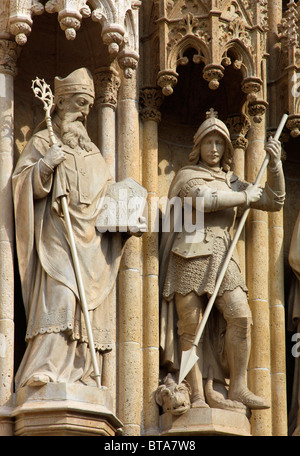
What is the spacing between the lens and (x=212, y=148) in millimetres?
15961

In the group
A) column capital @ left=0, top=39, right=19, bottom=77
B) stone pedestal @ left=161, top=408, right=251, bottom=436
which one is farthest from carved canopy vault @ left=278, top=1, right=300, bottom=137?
stone pedestal @ left=161, top=408, right=251, bottom=436

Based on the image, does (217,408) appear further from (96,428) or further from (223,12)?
(223,12)

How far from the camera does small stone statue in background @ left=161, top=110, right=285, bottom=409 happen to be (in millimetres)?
15453

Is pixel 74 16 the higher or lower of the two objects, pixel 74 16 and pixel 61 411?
the higher

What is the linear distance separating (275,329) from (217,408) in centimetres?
137

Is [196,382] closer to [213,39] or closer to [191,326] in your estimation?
[191,326]

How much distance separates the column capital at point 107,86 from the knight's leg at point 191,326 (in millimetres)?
1979

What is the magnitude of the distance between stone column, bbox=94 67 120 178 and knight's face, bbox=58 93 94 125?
45 centimetres

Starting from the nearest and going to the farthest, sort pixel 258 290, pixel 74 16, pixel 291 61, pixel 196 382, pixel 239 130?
1. pixel 74 16
2. pixel 196 382
3. pixel 258 290
4. pixel 291 61
5. pixel 239 130

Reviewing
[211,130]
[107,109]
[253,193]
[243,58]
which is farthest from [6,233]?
[243,58]

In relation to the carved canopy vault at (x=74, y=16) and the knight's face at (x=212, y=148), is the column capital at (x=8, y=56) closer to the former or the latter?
the carved canopy vault at (x=74, y=16)

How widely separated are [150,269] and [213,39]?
7.50ft

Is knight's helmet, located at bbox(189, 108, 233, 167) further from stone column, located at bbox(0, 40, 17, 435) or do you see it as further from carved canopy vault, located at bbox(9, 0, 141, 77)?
stone column, located at bbox(0, 40, 17, 435)

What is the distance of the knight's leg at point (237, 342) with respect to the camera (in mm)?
15414
